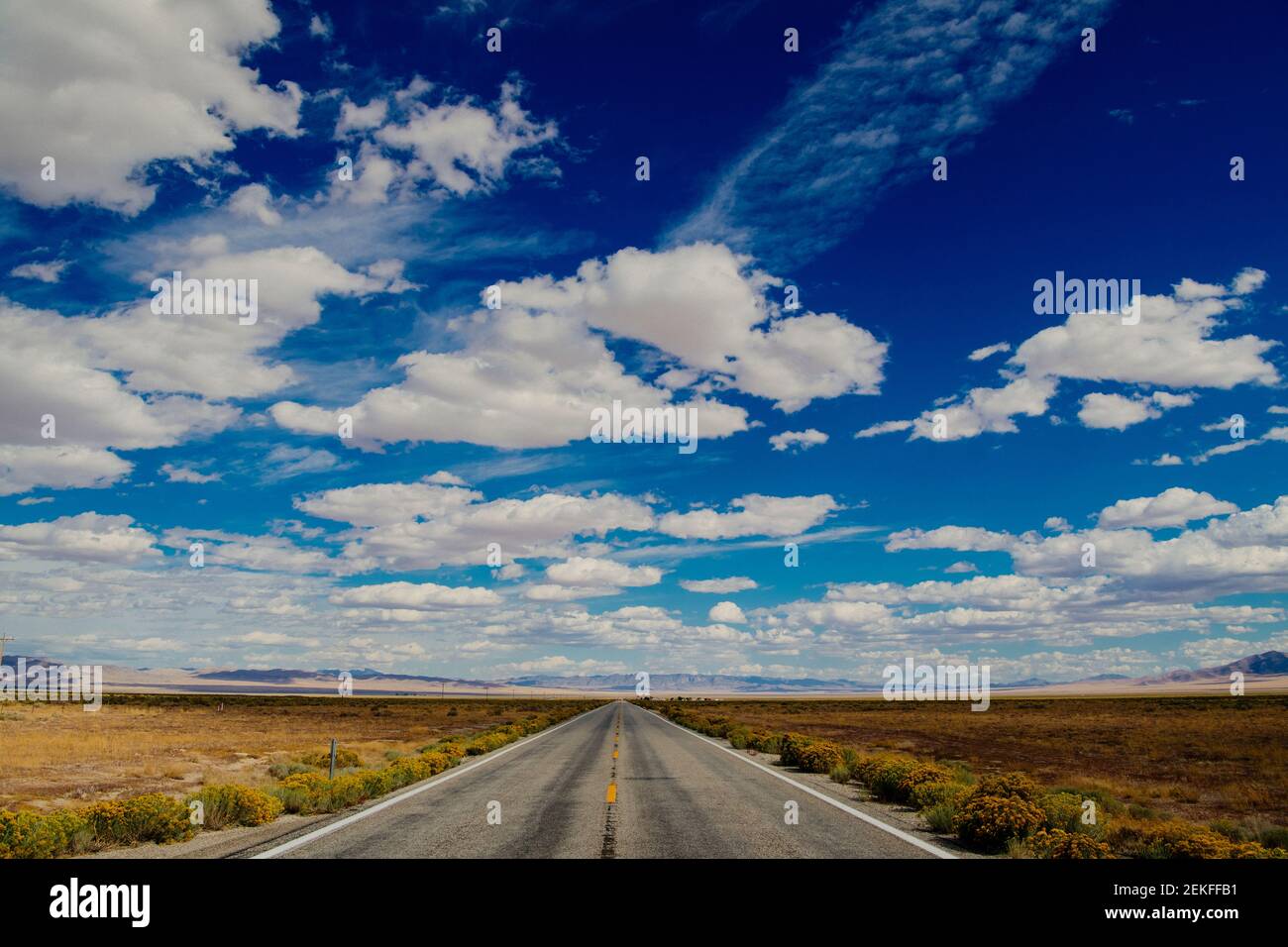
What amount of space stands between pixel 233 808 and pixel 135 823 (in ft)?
5.05

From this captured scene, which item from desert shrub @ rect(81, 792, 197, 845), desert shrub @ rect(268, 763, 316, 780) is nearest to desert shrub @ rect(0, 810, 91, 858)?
desert shrub @ rect(81, 792, 197, 845)

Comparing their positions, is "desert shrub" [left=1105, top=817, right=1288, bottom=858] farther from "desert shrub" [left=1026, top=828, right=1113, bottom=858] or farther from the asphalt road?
the asphalt road

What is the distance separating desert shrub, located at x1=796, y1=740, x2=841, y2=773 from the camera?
18344 millimetres

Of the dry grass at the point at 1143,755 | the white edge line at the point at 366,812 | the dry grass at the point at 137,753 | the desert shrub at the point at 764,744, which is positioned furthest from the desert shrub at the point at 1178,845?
the dry grass at the point at 137,753

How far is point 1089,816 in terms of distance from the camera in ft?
36.4

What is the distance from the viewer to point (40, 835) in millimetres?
8312

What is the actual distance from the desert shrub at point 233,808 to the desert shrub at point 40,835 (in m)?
1.55

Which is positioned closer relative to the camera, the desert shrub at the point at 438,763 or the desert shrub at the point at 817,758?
the desert shrub at the point at 438,763

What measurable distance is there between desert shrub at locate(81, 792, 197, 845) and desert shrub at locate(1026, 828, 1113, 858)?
10395mm

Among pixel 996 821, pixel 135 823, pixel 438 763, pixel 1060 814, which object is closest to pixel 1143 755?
pixel 1060 814

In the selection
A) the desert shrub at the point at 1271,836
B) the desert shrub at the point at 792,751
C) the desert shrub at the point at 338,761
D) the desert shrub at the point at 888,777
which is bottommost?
the desert shrub at the point at 338,761

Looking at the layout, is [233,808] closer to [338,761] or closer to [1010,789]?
[1010,789]

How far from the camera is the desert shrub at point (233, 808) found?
34.7 ft

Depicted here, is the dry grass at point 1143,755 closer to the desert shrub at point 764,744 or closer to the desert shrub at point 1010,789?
the desert shrub at point 764,744
